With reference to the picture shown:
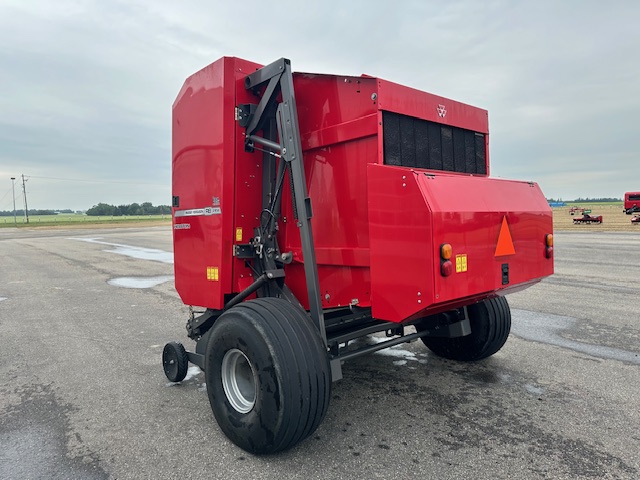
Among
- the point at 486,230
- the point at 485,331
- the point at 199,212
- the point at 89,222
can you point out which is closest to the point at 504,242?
the point at 486,230

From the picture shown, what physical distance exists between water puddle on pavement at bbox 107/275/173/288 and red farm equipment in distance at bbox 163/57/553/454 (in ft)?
21.4

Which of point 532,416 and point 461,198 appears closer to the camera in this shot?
point 461,198

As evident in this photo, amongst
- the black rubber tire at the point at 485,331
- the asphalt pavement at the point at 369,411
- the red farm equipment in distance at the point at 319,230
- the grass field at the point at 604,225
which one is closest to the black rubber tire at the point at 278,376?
the red farm equipment in distance at the point at 319,230

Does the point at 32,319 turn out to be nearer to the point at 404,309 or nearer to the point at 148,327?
the point at 148,327

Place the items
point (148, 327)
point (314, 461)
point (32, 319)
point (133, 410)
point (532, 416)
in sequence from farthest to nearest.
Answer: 1. point (32, 319)
2. point (148, 327)
3. point (133, 410)
4. point (532, 416)
5. point (314, 461)

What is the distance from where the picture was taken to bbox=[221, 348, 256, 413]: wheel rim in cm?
316

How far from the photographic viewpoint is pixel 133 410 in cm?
370

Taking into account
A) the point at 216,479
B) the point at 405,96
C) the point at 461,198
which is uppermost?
the point at 405,96

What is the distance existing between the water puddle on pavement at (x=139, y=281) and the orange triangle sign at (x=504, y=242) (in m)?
8.64

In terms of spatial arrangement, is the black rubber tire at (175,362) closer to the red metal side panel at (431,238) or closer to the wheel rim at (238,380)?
the wheel rim at (238,380)

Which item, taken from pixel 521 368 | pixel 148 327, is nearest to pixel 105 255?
pixel 148 327

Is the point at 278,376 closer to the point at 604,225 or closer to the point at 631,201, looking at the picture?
the point at 604,225

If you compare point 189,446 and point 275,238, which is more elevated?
point 275,238

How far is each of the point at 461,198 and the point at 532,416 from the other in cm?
184
